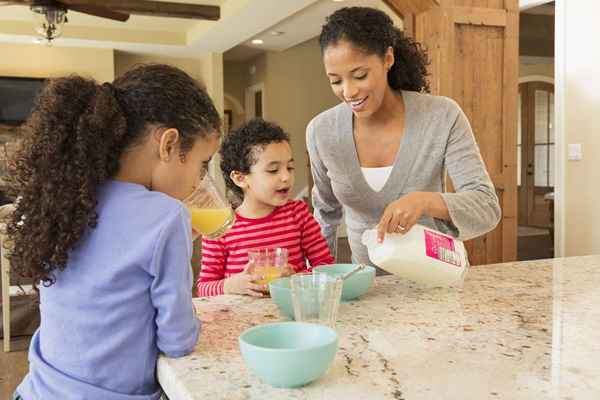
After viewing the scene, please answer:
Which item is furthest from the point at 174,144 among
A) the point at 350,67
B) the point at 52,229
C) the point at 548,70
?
the point at 548,70

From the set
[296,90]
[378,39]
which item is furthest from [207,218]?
[296,90]

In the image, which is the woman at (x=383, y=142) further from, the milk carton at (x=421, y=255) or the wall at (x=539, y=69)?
the wall at (x=539, y=69)

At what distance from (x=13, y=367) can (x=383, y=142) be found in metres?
2.53

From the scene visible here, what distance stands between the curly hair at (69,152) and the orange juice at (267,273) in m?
0.37

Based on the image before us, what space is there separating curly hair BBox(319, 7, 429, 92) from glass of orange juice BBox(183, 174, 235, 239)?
56 cm

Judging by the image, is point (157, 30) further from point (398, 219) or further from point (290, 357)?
point (290, 357)

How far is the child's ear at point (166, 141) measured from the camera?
0.92 metres

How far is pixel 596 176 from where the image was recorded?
391 centimetres

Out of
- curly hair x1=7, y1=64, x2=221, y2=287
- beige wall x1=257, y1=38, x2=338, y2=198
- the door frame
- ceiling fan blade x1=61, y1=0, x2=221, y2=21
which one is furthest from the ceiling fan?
the door frame

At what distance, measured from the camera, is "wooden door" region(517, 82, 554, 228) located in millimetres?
8453

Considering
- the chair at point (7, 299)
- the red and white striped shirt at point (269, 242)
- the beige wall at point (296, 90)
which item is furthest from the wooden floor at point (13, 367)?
the beige wall at point (296, 90)

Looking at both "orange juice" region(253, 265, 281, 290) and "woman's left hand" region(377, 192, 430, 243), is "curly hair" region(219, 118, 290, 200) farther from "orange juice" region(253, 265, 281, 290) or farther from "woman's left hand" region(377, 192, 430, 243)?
"woman's left hand" region(377, 192, 430, 243)

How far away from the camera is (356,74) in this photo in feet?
4.79

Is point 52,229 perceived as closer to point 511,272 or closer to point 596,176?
point 511,272
